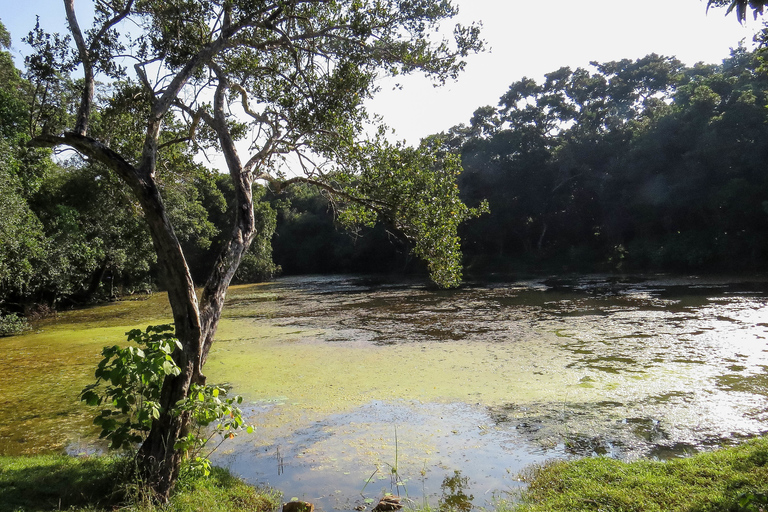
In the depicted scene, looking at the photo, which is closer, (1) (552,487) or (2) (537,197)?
(1) (552,487)

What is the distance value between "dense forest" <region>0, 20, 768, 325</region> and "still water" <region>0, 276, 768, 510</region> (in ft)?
→ 10.1

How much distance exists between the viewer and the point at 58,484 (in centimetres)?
392

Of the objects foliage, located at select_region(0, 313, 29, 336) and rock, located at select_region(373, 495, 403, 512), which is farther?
foliage, located at select_region(0, 313, 29, 336)

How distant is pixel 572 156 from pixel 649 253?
916cm

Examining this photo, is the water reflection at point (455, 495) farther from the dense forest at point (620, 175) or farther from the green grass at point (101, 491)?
the dense forest at point (620, 175)

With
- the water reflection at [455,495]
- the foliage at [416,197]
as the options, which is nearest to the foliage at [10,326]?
the foliage at [416,197]

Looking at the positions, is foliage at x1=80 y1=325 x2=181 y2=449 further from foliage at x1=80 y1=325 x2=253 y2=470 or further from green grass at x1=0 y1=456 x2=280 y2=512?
green grass at x1=0 y1=456 x2=280 y2=512

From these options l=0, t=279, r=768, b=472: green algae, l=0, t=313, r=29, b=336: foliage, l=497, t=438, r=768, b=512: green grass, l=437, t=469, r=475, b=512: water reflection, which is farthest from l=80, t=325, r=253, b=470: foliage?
l=0, t=313, r=29, b=336: foliage

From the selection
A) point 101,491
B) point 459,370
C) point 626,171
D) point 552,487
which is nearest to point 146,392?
point 101,491

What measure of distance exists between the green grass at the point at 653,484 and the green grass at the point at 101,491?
7.18 feet

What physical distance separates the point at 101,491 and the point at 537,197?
35166mm

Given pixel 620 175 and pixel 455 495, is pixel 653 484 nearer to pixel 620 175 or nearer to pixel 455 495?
pixel 455 495

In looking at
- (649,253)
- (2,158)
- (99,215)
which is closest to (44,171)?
(99,215)

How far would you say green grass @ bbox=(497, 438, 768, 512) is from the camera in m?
3.44
